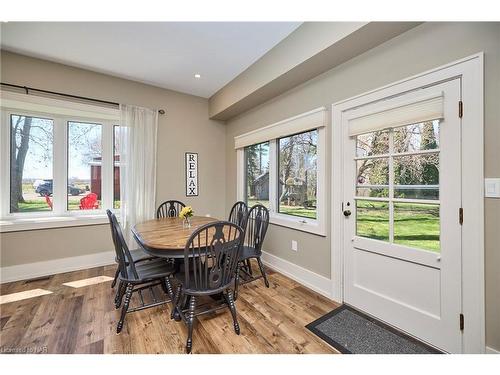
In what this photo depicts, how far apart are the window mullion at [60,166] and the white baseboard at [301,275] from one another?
118 inches

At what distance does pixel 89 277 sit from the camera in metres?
2.73

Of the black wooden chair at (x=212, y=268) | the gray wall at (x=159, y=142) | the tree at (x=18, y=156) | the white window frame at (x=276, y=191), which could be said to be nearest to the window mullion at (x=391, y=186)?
the white window frame at (x=276, y=191)

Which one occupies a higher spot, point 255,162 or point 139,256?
point 255,162

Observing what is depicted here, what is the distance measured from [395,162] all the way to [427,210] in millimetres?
442

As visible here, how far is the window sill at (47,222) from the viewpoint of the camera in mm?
2605

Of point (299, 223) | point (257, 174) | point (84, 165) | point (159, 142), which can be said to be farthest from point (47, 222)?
point (299, 223)

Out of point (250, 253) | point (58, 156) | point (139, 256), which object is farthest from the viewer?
point (58, 156)

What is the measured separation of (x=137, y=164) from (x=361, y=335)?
3.34 m

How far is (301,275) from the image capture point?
2.59 metres

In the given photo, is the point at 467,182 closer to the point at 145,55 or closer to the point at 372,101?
the point at 372,101

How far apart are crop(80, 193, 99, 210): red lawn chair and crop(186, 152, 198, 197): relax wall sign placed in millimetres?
1352

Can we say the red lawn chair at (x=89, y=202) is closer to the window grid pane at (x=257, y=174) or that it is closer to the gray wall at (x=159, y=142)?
the gray wall at (x=159, y=142)

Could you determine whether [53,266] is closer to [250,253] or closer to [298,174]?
[250,253]
